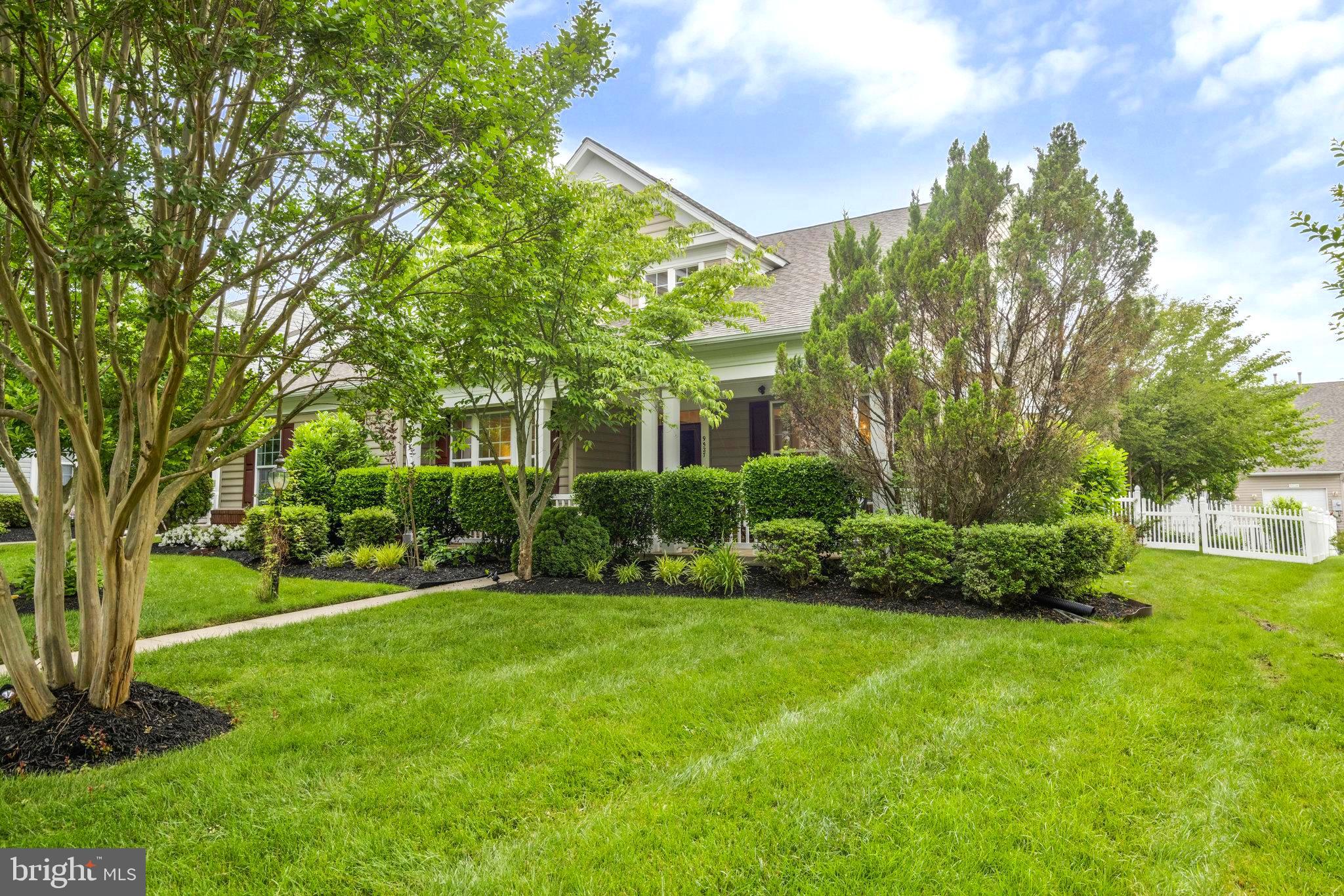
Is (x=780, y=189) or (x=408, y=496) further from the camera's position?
(x=780, y=189)

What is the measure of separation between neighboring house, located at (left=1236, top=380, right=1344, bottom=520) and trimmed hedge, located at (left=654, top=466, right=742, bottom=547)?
26104mm

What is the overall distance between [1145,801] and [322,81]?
5.13 metres

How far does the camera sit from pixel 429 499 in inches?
420

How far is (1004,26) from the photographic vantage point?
24.7ft

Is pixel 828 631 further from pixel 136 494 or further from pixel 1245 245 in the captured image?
pixel 1245 245

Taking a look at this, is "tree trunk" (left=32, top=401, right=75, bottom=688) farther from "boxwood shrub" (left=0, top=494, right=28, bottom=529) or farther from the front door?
"boxwood shrub" (left=0, top=494, right=28, bottom=529)

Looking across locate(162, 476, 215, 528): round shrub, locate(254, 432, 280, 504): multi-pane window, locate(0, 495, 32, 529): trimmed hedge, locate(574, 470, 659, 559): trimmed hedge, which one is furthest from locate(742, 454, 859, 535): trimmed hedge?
locate(0, 495, 32, 529): trimmed hedge

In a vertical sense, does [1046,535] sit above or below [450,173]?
below

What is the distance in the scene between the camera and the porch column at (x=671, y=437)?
10.0 m

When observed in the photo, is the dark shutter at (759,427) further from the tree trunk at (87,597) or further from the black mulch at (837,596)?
the tree trunk at (87,597)

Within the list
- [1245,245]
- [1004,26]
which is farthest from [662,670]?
[1245,245]

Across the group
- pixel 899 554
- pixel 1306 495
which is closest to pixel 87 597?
pixel 899 554

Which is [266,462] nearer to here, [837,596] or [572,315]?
[572,315]

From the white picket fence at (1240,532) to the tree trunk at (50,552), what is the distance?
42.2ft
